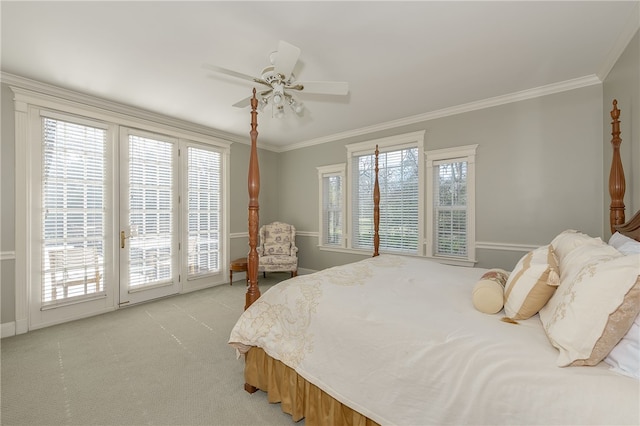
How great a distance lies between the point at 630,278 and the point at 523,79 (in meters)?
2.94

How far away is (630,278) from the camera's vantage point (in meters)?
0.93

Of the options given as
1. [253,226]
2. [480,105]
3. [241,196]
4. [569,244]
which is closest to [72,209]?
[241,196]

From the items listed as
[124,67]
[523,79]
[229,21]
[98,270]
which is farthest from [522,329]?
[98,270]

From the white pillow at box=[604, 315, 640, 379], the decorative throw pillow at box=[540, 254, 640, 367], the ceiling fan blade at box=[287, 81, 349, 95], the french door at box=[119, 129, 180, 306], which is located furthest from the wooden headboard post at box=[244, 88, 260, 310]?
the french door at box=[119, 129, 180, 306]

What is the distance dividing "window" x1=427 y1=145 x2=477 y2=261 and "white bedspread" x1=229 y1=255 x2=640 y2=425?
1.97 metres

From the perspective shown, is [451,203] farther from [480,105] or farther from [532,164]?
[480,105]

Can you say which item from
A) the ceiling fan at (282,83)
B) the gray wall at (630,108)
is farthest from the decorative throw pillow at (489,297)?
the gray wall at (630,108)

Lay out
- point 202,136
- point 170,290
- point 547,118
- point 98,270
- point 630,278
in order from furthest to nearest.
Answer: point 202,136 < point 170,290 < point 98,270 < point 547,118 < point 630,278

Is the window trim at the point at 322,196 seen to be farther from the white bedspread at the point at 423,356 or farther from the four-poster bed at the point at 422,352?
the white bedspread at the point at 423,356

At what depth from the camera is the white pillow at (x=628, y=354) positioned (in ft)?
2.99

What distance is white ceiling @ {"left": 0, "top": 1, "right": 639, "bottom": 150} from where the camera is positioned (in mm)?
1994

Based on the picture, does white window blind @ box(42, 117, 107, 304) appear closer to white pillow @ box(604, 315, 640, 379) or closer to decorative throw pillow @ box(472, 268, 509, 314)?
decorative throw pillow @ box(472, 268, 509, 314)

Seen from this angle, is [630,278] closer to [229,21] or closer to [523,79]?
[229,21]

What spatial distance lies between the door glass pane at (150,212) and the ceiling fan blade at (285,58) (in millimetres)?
2870
